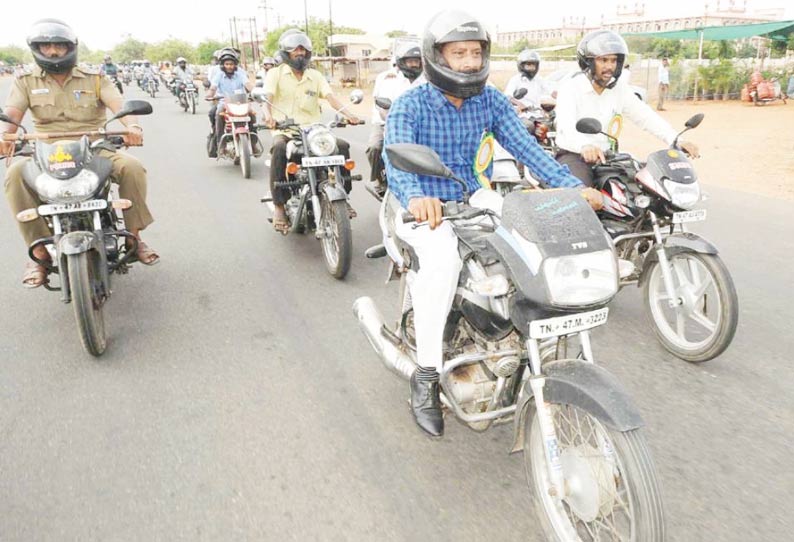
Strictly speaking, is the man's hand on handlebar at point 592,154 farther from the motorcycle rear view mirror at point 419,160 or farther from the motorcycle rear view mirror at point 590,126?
the motorcycle rear view mirror at point 419,160

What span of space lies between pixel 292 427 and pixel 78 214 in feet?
7.24

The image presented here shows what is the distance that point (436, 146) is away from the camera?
3090 millimetres

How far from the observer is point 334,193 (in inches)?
206

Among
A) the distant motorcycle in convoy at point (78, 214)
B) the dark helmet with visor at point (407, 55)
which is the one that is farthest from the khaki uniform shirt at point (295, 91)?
the distant motorcycle in convoy at point (78, 214)

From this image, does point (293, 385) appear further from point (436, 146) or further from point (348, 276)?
point (348, 276)

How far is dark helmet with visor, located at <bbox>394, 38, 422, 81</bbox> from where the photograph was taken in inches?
290

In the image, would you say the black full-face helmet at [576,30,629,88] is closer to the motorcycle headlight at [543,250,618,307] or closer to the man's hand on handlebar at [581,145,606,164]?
the man's hand on handlebar at [581,145,606,164]

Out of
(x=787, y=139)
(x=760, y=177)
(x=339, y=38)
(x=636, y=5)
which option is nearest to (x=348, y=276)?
(x=760, y=177)

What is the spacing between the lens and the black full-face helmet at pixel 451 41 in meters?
2.78

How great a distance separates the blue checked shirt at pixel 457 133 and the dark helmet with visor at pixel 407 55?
4.45 metres

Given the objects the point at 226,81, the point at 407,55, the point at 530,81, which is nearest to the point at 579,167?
the point at 407,55

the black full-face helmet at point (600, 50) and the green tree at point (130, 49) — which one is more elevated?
the green tree at point (130, 49)

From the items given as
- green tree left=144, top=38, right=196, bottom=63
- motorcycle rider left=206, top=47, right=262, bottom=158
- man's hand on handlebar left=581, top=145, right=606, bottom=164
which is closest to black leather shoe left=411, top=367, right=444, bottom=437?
man's hand on handlebar left=581, top=145, right=606, bottom=164

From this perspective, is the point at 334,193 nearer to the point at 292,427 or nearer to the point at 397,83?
the point at 292,427
